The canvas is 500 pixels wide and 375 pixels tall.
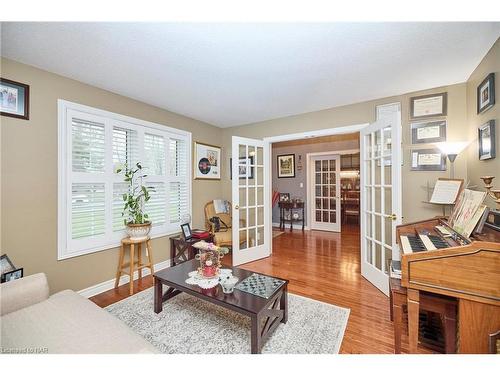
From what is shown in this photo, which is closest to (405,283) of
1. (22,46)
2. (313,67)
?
(313,67)

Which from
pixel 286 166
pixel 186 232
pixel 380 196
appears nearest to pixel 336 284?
pixel 380 196

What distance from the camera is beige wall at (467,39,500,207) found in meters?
1.58

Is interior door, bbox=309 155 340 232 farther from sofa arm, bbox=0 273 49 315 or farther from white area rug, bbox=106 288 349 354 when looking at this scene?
sofa arm, bbox=0 273 49 315

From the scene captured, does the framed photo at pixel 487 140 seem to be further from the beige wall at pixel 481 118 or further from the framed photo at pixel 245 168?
the framed photo at pixel 245 168

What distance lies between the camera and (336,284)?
8.11 ft

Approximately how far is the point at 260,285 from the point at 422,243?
4.12 feet

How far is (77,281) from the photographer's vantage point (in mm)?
2184

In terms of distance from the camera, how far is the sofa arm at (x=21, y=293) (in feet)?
4.34

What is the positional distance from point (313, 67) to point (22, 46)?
238 centimetres

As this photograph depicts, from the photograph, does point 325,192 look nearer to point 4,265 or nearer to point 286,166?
point 286,166

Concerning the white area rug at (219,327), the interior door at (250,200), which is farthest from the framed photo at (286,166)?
the white area rug at (219,327)

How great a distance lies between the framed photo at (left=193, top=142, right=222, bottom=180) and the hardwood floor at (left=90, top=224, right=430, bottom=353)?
4.91 feet

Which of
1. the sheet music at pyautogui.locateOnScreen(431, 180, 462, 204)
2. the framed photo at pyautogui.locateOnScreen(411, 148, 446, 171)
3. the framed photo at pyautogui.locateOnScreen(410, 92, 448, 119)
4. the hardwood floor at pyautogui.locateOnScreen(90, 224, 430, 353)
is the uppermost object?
the framed photo at pyautogui.locateOnScreen(410, 92, 448, 119)

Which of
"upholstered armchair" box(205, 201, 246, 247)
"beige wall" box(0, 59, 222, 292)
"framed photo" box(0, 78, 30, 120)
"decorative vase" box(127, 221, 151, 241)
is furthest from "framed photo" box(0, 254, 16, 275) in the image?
"upholstered armchair" box(205, 201, 246, 247)
